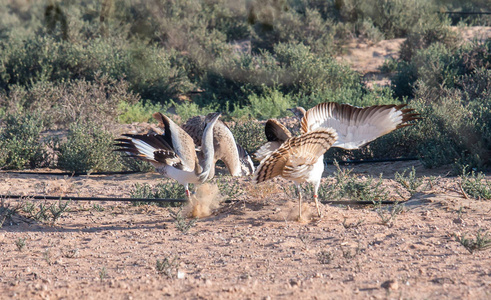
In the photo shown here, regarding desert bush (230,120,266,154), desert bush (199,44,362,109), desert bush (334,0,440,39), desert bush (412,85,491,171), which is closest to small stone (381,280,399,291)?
desert bush (412,85,491,171)

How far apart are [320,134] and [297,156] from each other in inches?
11.8

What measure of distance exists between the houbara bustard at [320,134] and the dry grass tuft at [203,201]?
87cm

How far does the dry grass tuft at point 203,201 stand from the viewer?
6069 mm

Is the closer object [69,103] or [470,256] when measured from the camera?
[470,256]

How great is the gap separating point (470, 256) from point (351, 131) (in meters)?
1.84

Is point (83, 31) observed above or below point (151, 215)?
below

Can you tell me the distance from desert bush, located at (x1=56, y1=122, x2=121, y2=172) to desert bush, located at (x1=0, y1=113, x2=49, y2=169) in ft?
1.25

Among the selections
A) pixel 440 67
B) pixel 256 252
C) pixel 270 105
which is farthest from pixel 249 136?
pixel 440 67

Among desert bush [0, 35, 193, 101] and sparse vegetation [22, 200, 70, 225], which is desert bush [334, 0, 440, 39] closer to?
desert bush [0, 35, 193, 101]

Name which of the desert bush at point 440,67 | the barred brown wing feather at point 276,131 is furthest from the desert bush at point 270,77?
the barred brown wing feather at point 276,131

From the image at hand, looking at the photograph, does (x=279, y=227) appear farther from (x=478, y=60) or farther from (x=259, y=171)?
(x=478, y=60)

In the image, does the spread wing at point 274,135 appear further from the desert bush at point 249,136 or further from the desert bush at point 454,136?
the desert bush at point 249,136

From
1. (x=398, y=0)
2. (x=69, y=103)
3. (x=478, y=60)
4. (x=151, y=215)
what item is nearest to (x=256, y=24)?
(x=398, y=0)

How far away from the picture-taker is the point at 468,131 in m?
8.30
